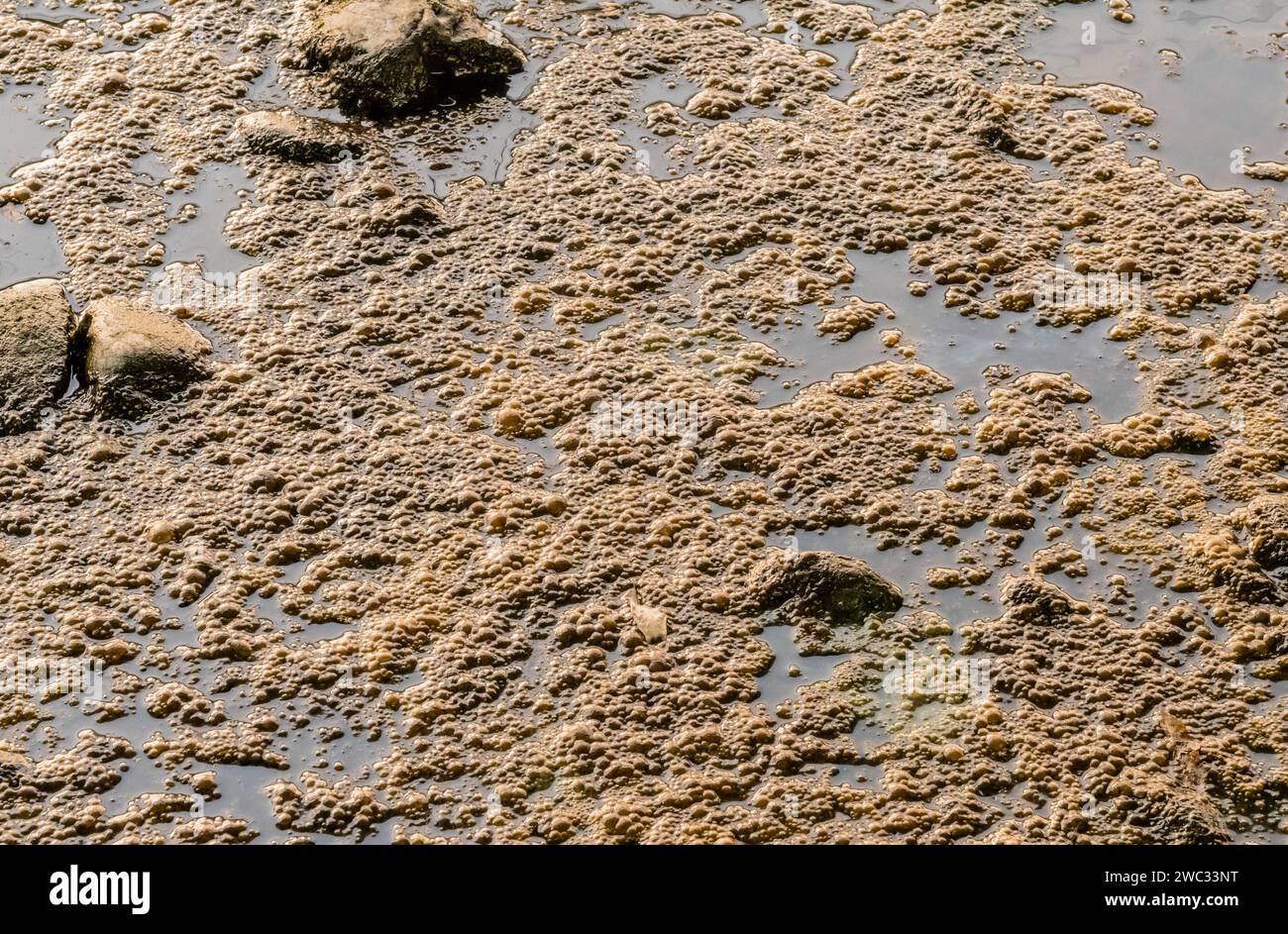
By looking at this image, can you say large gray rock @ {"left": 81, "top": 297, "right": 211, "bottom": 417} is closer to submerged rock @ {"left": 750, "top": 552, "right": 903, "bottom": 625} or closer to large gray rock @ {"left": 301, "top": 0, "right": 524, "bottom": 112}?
large gray rock @ {"left": 301, "top": 0, "right": 524, "bottom": 112}

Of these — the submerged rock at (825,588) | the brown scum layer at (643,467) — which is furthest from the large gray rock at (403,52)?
the submerged rock at (825,588)

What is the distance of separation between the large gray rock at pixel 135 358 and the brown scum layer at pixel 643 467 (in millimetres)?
46

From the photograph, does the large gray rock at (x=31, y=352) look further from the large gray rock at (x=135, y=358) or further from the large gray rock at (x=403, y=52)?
the large gray rock at (x=403, y=52)

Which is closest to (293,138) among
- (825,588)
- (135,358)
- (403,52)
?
(403,52)

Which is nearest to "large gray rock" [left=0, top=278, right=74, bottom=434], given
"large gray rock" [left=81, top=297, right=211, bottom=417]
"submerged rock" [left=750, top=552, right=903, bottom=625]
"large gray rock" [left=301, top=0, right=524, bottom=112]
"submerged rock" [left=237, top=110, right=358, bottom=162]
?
"large gray rock" [left=81, top=297, right=211, bottom=417]

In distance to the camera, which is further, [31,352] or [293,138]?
[293,138]

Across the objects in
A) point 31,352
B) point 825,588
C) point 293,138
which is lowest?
point 825,588

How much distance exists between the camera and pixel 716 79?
13.7ft

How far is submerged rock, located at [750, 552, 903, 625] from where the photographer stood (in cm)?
300

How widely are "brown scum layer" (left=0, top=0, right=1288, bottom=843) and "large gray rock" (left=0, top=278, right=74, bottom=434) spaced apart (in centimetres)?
7

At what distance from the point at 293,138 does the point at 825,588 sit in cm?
194

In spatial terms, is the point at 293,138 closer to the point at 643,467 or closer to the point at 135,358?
the point at 135,358

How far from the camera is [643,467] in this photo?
3295mm

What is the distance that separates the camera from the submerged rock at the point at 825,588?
300 centimetres
